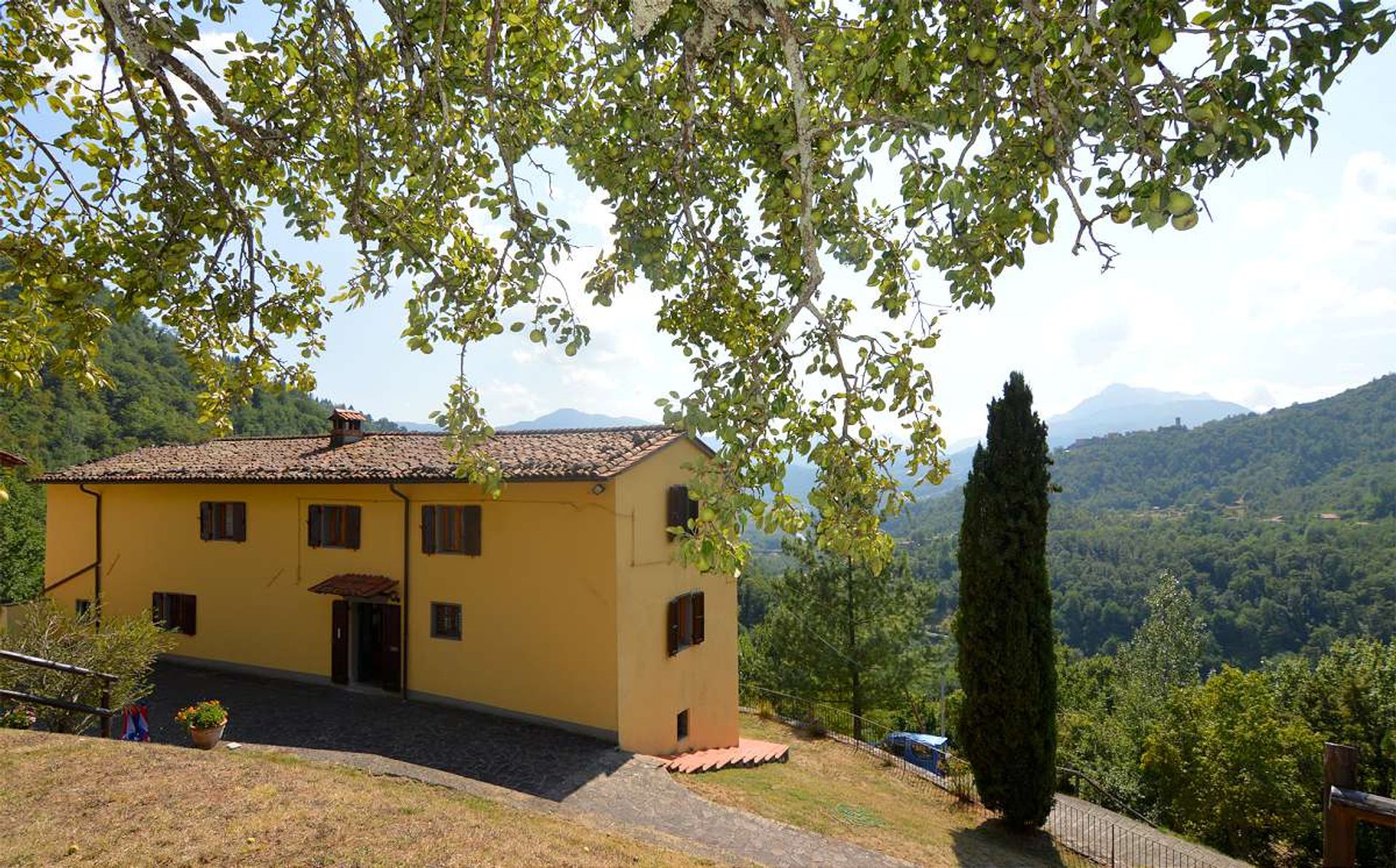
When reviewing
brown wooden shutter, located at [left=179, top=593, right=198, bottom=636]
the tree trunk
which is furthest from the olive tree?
the tree trunk

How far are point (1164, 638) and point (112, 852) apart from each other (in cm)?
4413

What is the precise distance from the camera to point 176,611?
53.4 ft

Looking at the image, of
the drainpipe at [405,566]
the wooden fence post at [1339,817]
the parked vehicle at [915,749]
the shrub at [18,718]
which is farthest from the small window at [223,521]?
the parked vehicle at [915,749]

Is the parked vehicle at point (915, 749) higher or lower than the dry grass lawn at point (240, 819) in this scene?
lower

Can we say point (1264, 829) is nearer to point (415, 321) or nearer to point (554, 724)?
point (554, 724)

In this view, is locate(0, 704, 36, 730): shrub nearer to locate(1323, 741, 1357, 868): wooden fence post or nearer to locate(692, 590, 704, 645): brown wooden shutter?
locate(692, 590, 704, 645): brown wooden shutter

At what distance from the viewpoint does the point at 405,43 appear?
4.17 m

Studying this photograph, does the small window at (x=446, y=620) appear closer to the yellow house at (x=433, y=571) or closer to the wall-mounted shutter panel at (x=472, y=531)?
the yellow house at (x=433, y=571)

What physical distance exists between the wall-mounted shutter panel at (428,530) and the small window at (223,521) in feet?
17.1

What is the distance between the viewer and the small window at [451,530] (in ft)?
43.4

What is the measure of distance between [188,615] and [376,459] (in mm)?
6363

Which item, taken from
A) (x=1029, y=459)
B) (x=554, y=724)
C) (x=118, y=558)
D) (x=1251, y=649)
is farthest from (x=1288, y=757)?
(x=1251, y=649)

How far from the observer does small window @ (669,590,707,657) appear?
13547mm

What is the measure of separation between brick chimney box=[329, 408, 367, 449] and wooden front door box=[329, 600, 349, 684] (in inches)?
177
